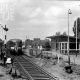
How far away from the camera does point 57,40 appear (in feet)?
128

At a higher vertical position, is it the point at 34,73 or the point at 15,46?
the point at 15,46

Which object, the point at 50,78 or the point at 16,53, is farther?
the point at 16,53

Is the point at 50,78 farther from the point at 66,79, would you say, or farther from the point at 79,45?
the point at 79,45

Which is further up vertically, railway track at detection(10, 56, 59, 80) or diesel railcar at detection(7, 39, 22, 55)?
diesel railcar at detection(7, 39, 22, 55)

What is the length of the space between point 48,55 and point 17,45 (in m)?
→ 10.4

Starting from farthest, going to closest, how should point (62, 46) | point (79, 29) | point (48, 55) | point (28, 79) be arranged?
point (79, 29) < point (62, 46) < point (48, 55) < point (28, 79)

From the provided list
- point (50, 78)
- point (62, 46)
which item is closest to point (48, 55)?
point (62, 46)

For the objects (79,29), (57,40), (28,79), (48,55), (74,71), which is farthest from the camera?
(79,29)

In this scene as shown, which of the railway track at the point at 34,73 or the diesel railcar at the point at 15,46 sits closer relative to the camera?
the railway track at the point at 34,73

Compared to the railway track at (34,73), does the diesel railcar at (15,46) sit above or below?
above

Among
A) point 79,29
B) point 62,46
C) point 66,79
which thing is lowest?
point 66,79

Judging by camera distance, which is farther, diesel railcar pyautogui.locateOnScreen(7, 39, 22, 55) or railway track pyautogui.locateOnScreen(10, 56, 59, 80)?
diesel railcar pyautogui.locateOnScreen(7, 39, 22, 55)

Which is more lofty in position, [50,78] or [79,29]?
[79,29]

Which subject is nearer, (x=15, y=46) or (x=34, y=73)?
(x=34, y=73)
